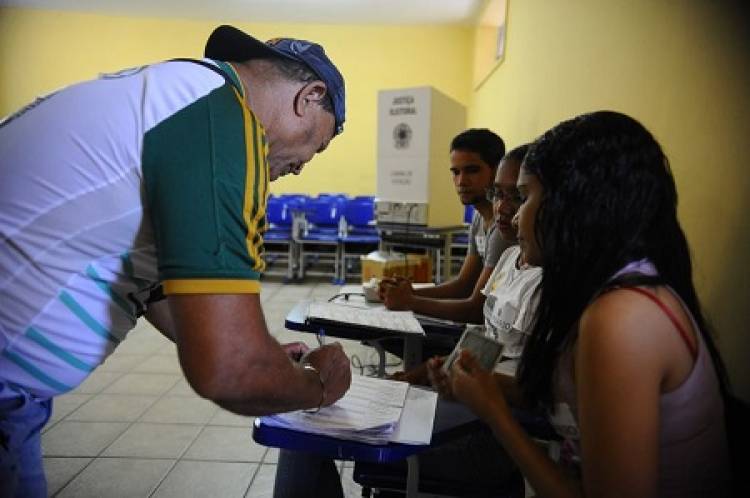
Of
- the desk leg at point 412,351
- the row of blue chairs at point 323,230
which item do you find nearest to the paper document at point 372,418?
the desk leg at point 412,351

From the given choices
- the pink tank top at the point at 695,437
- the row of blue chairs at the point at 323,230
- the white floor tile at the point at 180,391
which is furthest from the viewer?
the row of blue chairs at the point at 323,230

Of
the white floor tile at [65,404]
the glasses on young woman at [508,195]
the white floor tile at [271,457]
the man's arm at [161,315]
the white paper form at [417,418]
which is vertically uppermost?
the glasses on young woman at [508,195]

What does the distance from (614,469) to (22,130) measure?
0.91 meters

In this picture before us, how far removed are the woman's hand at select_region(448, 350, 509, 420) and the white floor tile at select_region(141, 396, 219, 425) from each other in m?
2.05

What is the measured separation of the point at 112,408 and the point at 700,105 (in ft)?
9.69

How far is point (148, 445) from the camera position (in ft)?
7.64

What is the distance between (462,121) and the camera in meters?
4.79

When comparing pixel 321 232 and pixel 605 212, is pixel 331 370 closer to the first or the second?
pixel 605 212

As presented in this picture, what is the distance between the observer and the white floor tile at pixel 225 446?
7.38ft

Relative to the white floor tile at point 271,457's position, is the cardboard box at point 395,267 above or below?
above

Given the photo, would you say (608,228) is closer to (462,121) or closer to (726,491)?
(726,491)

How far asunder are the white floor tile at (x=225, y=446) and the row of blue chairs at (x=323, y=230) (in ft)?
12.4

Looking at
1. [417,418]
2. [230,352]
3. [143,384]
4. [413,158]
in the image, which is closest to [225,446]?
[143,384]

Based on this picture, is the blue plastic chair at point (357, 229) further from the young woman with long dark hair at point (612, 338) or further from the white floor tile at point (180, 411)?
the young woman with long dark hair at point (612, 338)
